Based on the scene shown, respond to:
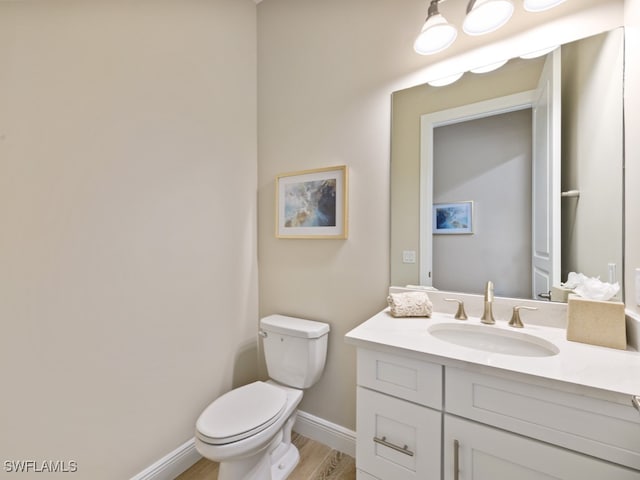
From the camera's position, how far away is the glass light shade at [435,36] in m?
1.22

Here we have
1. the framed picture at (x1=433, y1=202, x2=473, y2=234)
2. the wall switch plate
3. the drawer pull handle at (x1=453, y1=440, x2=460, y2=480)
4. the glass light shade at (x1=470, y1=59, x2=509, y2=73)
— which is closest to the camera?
the drawer pull handle at (x1=453, y1=440, x2=460, y2=480)

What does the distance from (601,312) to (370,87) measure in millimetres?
1394

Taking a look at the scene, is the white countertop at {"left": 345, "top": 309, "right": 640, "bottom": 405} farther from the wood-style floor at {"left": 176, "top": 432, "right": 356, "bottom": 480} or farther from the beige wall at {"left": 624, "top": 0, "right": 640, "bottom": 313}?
the wood-style floor at {"left": 176, "top": 432, "right": 356, "bottom": 480}

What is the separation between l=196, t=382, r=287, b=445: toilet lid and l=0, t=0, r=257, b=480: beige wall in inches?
13.0

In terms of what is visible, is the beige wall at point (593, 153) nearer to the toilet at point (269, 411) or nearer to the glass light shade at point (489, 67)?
the glass light shade at point (489, 67)

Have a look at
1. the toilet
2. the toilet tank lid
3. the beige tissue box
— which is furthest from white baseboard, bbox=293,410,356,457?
the beige tissue box

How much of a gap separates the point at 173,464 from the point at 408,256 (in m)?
1.60

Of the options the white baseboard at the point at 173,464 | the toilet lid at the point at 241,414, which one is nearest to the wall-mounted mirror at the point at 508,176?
the toilet lid at the point at 241,414

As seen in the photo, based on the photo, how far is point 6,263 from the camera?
3.21 feet

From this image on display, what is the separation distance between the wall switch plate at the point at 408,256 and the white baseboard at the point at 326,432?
103 cm

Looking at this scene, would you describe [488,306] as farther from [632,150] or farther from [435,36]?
[435,36]

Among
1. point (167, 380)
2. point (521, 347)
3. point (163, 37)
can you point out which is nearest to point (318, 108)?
point (163, 37)

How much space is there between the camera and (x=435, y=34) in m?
1.24

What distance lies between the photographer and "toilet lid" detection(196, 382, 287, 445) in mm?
1146
